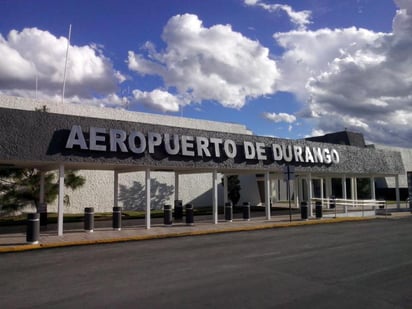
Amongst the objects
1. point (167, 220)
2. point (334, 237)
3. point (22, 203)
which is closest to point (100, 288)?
point (334, 237)

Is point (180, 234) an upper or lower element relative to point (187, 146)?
lower

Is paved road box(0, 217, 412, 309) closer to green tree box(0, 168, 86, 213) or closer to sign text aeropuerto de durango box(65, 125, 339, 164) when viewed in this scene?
sign text aeropuerto de durango box(65, 125, 339, 164)

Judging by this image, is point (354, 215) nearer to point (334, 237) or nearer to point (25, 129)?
point (334, 237)

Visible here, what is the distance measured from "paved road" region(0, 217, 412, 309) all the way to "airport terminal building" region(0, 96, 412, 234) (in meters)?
4.27

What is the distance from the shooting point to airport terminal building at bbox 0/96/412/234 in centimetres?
1530

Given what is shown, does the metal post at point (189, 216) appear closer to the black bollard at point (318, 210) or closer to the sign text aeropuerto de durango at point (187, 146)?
the sign text aeropuerto de durango at point (187, 146)

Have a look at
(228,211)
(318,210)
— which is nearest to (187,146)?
(228,211)

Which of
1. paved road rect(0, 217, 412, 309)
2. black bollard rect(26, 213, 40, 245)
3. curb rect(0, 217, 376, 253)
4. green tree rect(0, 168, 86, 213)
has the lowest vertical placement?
paved road rect(0, 217, 412, 309)

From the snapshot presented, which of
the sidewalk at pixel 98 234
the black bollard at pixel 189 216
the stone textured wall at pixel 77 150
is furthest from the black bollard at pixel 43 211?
the black bollard at pixel 189 216

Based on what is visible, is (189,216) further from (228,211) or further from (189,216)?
(228,211)

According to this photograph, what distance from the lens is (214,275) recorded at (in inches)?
347

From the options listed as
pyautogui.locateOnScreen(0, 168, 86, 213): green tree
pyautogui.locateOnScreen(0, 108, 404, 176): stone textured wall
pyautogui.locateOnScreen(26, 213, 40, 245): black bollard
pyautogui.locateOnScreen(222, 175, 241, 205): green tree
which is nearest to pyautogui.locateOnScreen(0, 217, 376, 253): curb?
pyautogui.locateOnScreen(26, 213, 40, 245): black bollard

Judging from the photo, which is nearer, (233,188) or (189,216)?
(189,216)

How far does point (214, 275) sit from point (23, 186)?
697 inches
